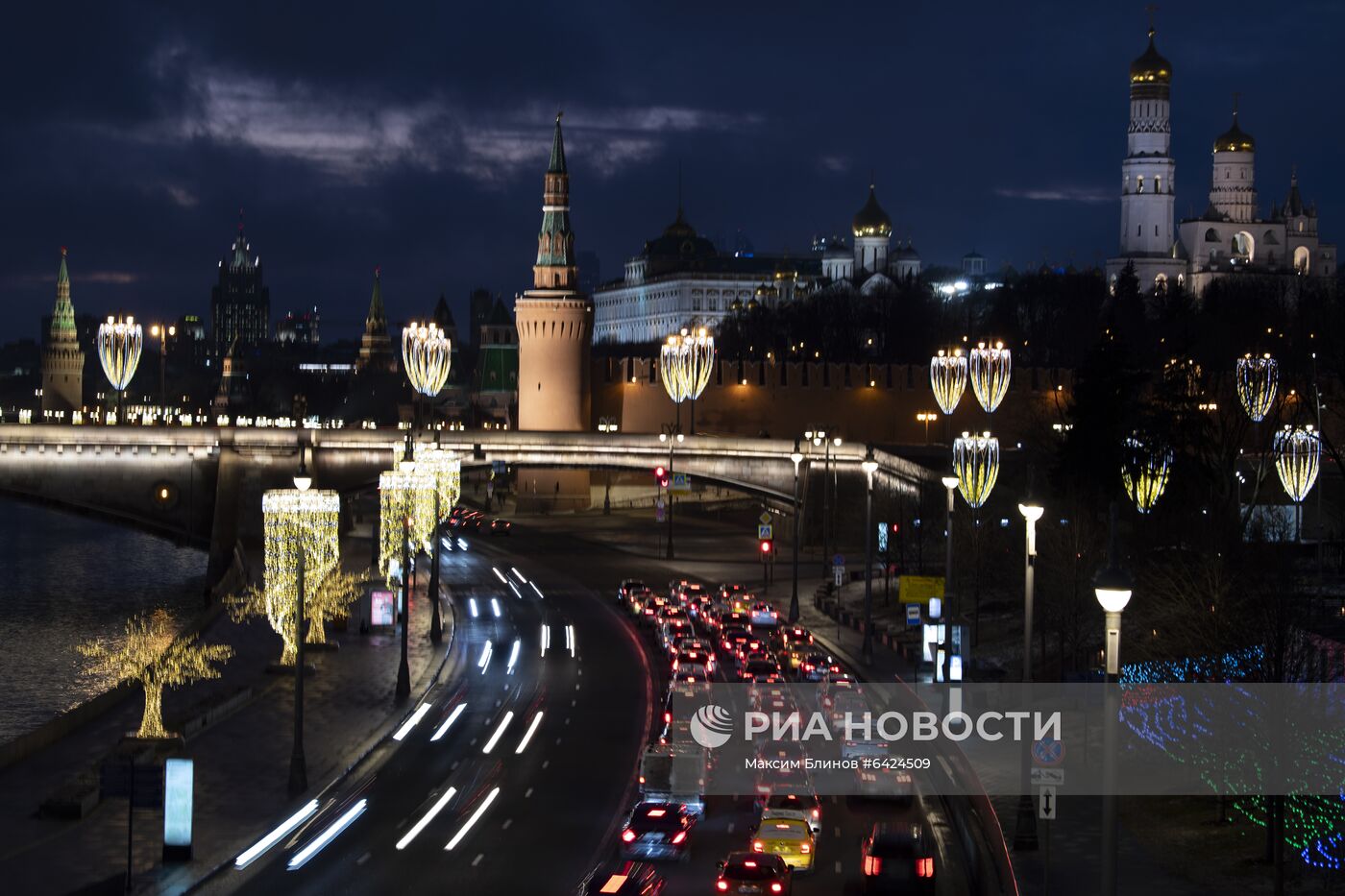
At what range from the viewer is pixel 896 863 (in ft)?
82.1

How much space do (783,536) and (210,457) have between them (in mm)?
24533

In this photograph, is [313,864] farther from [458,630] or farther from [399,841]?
[458,630]

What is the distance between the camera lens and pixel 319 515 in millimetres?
49156

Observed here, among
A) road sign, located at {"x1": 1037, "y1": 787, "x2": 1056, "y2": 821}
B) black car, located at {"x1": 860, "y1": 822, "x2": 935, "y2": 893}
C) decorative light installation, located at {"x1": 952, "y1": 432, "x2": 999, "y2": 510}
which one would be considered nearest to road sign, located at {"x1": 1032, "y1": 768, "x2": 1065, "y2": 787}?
road sign, located at {"x1": 1037, "y1": 787, "x2": 1056, "y2": 821}

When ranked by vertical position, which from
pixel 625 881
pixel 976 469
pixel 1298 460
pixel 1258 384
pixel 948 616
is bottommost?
pixel 625 881

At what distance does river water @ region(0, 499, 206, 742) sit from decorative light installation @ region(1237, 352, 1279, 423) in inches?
1414

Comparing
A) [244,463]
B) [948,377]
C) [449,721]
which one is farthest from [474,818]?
[948,377]

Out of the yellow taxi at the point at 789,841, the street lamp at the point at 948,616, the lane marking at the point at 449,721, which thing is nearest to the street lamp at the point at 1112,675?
the yellow taxi at the point at 789,841

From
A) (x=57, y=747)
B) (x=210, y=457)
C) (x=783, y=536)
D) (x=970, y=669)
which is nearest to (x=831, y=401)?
(x=783, y=536)

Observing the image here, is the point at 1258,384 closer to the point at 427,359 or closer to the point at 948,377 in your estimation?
the point at 948,377

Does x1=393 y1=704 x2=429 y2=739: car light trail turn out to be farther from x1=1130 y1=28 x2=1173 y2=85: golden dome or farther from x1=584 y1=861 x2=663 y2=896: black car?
x1=1130 y1=28 x2=1173 y2=85: golden dome

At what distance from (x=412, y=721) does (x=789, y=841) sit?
14574 mm

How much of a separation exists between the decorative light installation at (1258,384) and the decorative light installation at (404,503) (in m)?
25.6

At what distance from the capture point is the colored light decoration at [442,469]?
197ft
